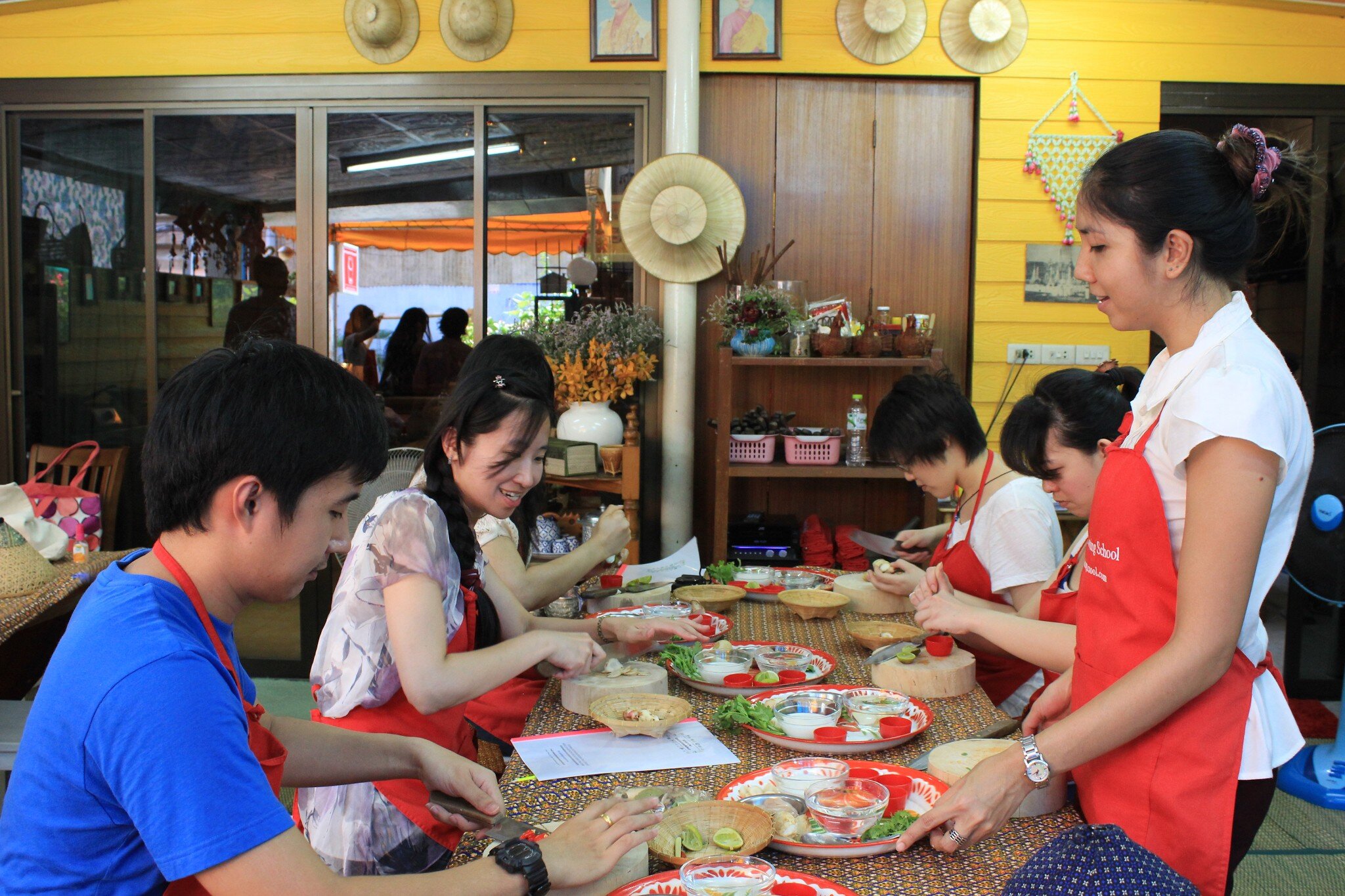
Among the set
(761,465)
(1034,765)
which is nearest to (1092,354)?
(761,465)

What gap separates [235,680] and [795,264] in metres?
3.57

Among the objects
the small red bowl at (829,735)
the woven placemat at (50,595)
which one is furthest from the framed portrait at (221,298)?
the small red bowl at (829,735)

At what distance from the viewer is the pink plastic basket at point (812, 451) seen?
4.06m

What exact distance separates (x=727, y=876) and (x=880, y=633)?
3.88 feet

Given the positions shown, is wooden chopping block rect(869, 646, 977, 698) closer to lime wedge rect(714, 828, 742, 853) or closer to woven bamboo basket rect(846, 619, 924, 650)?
woven bamboo basket rect(846, 619, 924, 650)

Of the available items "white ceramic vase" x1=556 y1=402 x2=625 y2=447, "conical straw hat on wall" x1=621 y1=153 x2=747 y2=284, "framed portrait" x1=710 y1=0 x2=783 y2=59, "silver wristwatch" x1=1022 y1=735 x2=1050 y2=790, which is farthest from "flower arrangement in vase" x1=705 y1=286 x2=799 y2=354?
"silver wristwatch" x1=1022 y1=735 x2=1050 y2=790

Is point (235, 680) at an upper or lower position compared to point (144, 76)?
lower

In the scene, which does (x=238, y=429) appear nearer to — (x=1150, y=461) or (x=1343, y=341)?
(x=1150, y=461)

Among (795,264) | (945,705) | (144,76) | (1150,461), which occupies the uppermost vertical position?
(144,76)

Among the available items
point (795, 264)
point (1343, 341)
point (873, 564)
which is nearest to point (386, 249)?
point (795, 264)

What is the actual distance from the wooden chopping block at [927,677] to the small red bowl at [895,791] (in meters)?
0.43

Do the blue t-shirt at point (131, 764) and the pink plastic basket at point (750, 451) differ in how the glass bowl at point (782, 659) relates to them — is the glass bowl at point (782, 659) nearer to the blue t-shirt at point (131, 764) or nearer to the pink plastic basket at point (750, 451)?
the blue t-shirt at point (131, 764)

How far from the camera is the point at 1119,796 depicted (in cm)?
136

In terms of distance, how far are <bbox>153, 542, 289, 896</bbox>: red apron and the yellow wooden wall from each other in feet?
11.8
